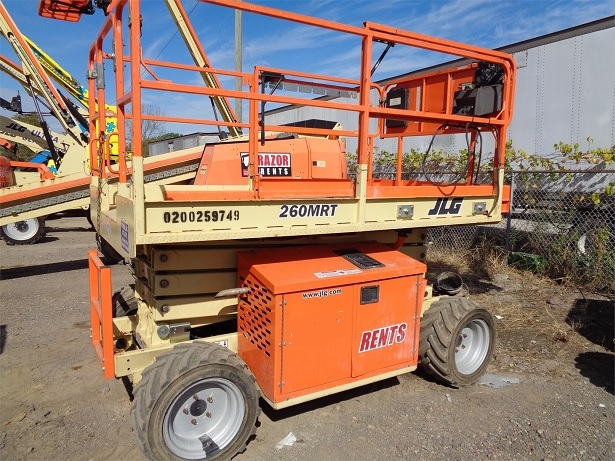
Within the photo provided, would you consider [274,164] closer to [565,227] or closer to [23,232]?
[565,227]

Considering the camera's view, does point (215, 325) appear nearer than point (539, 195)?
Yes

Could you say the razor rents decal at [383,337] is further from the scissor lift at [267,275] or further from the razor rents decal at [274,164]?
the razor rents decal at [274,164]

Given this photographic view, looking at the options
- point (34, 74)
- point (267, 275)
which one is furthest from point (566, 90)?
point (34, 74)

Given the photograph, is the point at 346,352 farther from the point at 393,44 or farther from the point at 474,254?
the point at 474,254

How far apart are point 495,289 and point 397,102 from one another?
3415mm

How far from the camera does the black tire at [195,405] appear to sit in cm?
268

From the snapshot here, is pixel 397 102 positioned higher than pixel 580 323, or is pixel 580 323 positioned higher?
pixel 397 102

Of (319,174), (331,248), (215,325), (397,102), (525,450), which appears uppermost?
(397,102)

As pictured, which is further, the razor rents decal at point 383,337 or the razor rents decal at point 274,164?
the razor rents decal at point 274,164

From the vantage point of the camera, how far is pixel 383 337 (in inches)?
136

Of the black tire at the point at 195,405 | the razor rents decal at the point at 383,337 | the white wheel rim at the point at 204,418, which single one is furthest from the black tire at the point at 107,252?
the razor rents decal at the point at 383,337

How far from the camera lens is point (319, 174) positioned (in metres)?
4.48

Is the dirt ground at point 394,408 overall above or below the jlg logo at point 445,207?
below

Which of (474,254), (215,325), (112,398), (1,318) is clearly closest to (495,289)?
(474,254)
